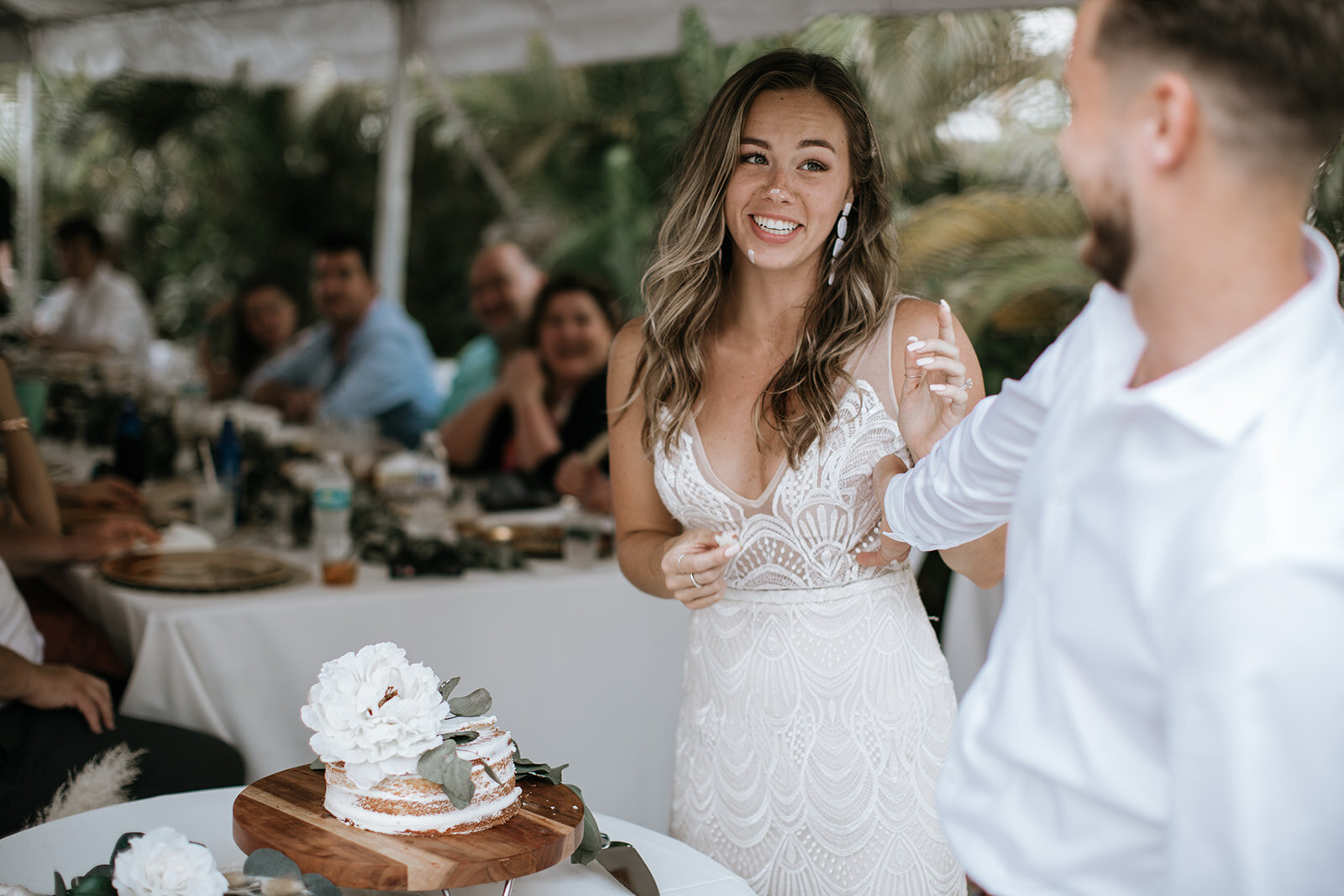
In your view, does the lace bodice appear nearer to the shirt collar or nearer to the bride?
the bride

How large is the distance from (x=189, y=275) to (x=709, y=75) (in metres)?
9.69

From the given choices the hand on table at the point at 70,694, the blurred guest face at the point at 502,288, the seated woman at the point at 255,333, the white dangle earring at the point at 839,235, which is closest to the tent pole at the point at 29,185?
the seated woman at the point at 255,333

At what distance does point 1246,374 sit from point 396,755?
97 cm

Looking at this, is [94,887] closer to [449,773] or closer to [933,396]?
[449,773]

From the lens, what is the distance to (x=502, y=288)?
20.8 ft

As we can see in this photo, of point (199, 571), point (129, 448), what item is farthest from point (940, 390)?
point (129, 448)

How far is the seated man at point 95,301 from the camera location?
29.1 feet

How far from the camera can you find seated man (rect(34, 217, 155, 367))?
887cm

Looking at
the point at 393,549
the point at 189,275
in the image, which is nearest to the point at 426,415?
the point at 393,549

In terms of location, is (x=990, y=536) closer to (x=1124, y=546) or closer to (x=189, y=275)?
(x=1124, y=546)

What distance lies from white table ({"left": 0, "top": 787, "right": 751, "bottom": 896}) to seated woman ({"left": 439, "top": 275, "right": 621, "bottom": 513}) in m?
3.16

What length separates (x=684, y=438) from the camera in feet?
7.07

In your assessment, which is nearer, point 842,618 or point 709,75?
point 842,618

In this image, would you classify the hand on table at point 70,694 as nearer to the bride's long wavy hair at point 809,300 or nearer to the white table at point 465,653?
the white table at point 465,653
